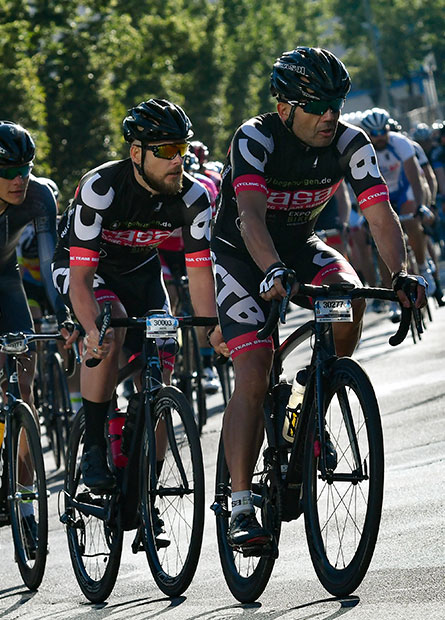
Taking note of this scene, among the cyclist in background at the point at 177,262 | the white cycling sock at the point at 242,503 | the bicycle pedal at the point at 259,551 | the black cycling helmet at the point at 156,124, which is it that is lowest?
the cyclist in background at the point at 177,262

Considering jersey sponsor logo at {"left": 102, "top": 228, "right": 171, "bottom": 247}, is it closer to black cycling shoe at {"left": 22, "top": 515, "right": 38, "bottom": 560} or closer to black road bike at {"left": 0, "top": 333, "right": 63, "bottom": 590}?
black road bike at {"left": 0, "top": 333, "right": 63, "bottom": 590}

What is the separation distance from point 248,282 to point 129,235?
36.5 inches

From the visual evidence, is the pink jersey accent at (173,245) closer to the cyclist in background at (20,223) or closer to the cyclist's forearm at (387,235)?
→ the cyclist in background at (20,223)

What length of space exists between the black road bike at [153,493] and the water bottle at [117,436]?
0.04 meters

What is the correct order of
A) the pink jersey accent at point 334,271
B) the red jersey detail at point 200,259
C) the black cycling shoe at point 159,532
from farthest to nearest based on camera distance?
the red jersey detail at point 200,259, the black cycling shoe at point 159,532, the pink jersey accent at point 334,271

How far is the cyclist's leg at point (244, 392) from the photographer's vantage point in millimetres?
6297

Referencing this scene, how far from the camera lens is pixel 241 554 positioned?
6457 millimetres

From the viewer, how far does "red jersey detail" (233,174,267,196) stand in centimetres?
631

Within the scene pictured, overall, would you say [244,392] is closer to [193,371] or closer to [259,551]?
[259,551]

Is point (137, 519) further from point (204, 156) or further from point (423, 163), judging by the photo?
point (423, 163)

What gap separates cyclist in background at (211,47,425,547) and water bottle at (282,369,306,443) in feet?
0.36

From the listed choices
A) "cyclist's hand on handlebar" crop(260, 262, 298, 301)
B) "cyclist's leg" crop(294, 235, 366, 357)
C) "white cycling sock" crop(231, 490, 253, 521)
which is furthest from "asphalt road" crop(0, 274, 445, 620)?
"cyclist's hand on handlebar" crop(260, 262, 298, 301)

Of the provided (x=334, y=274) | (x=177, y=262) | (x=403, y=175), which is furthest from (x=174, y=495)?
(x=403, y=175)

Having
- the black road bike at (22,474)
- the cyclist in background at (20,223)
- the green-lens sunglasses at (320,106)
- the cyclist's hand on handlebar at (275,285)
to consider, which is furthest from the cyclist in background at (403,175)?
the cyclist's hand on handlebar at (275,285)
